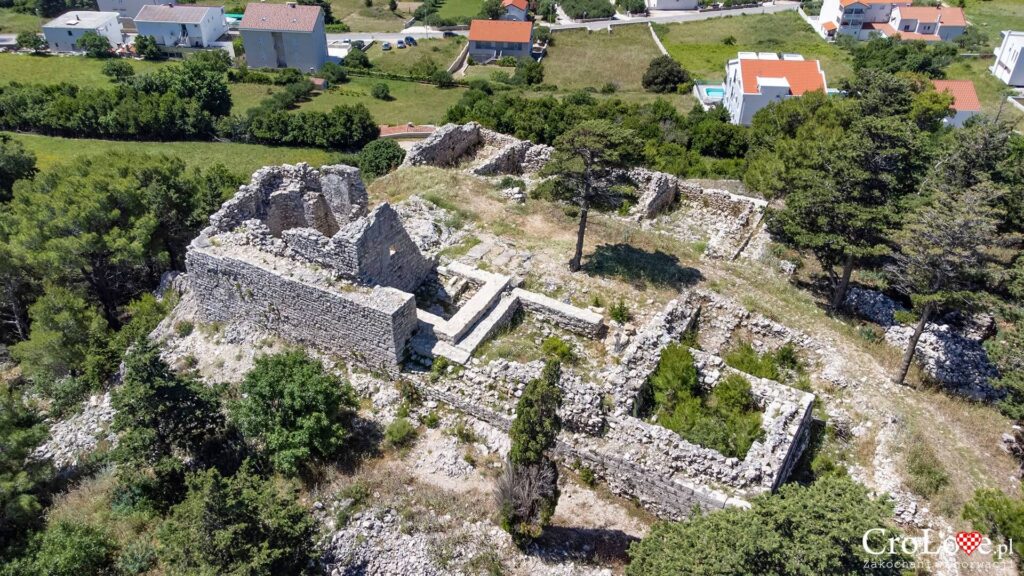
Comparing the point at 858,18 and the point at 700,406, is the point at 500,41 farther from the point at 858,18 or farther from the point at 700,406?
the point at 700,406

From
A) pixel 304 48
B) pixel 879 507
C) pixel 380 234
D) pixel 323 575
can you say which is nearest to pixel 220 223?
pixel 380 234

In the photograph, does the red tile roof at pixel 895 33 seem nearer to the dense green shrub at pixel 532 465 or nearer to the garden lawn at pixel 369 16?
the garden lawn at pixel 369 16

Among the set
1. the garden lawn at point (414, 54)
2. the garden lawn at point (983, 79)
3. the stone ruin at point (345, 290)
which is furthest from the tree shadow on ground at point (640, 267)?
the garden lawn at point (414, 54)

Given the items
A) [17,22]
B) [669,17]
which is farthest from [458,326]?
[17,22]

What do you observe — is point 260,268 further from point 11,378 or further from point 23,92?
point 23,92

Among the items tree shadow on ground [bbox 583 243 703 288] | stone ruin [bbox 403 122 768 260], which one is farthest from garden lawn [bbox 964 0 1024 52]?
tree shadow on ground [bbox 583 243 703 288]

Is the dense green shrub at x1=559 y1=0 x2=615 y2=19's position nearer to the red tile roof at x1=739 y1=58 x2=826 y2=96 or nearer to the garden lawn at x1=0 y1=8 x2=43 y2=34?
the red tile roof at x1=739 y1=58 x2=826 y2=96
